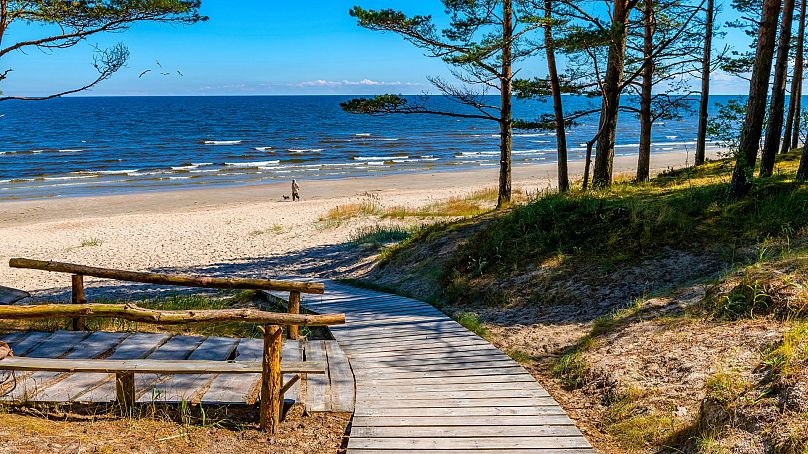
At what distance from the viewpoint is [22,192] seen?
3531cm

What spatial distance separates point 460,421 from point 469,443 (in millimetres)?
376

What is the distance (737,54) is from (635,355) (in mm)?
17742

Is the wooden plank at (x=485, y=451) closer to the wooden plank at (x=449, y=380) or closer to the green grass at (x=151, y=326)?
the wooden plank at (x=449, y=380)

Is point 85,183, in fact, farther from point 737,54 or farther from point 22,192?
point 737,54

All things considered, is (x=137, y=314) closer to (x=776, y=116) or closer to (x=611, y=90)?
(x=611, y=90)

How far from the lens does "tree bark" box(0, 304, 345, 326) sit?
15.6 ft

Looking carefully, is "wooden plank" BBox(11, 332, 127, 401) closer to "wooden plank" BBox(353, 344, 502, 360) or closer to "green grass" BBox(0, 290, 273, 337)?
"green grass" BBox(0, 290, 273, 337)

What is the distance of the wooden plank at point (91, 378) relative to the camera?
5.23m

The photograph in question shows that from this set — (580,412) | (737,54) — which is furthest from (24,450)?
(737,54)

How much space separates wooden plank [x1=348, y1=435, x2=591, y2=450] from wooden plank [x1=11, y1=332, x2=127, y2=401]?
289 cm

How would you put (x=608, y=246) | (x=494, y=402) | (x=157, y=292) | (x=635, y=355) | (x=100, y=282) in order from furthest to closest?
(x=100, y=282) → (x=157, y=292) → (x=608, y=246) → (x=635, y=355) → (x=494, y=402)

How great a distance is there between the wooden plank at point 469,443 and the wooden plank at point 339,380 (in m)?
0.64

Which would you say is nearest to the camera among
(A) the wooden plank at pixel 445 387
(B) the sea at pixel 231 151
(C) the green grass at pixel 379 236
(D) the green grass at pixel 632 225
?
(A) the wooden plank at pixel 445 387

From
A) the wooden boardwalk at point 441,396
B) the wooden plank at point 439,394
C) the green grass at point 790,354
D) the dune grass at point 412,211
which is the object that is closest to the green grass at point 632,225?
the wooden boardwalk at point 441,396
